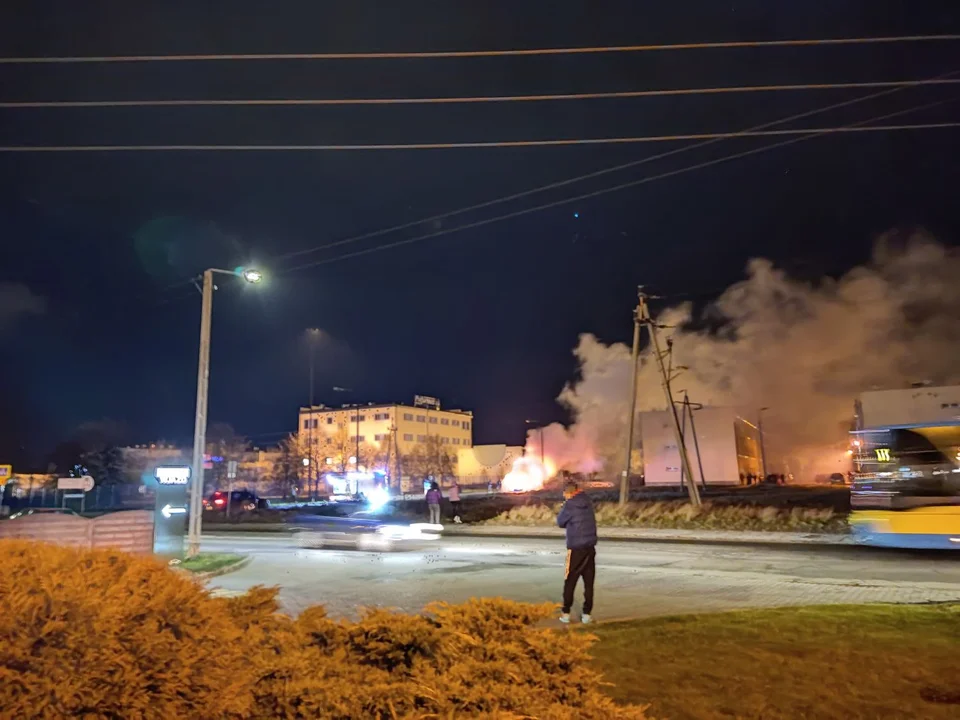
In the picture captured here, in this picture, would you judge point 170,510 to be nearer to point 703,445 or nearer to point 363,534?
point 363,534

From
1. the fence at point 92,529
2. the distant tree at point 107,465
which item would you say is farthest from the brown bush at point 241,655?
the distant tree at point 107,465

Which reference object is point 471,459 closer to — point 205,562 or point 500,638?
point 205,562

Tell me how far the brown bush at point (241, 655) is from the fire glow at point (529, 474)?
7223cm

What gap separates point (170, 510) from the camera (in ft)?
51.6

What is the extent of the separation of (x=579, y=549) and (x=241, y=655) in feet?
21.4

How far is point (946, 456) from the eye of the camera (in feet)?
48.5

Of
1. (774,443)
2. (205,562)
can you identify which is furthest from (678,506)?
(774,443)

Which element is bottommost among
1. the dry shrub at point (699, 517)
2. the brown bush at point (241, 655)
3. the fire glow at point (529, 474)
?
the dry shrub at point (699, 517)

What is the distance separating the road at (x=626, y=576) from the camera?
10609 mm

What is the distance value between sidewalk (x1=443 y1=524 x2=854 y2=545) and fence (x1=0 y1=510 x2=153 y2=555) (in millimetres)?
→ 12626

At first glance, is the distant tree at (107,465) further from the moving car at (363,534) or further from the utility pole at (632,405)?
the utility pole at (632,405)

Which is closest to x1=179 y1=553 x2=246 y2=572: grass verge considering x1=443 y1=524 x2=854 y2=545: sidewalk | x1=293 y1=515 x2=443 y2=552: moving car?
x1=293 y1=515 x2=443 y2=552: moving car

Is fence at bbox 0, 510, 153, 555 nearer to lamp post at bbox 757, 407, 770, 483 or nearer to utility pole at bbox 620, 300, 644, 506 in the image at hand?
utility pole at bbox 620, 300, 644, 506

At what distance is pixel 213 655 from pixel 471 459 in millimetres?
106471
